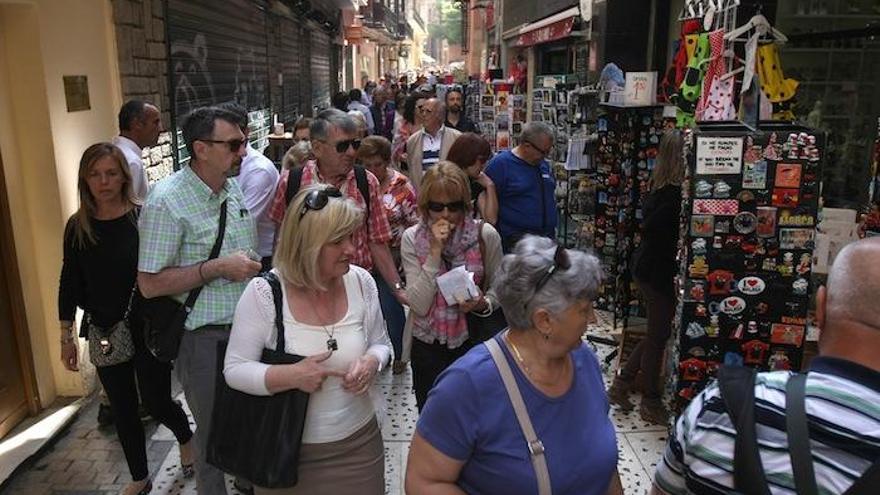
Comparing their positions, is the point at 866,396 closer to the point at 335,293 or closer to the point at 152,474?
the point at 335,293

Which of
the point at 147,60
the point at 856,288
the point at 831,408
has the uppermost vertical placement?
the point at 147,60

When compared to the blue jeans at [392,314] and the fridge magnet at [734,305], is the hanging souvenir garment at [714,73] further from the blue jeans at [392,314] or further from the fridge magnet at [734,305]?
the blue jeans at [392,314]

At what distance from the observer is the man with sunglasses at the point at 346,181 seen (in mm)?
3773

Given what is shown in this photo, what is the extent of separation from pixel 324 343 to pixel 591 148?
484 centimetres

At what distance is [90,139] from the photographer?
4.77 m

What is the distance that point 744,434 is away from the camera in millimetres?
1430

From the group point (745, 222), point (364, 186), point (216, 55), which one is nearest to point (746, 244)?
point (745, 222)

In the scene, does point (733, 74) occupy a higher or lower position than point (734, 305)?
higher

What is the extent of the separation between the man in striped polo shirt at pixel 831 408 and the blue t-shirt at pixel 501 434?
0.36m

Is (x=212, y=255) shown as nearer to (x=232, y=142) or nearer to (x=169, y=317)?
(x=169, y=317)

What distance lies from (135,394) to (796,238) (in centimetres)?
360

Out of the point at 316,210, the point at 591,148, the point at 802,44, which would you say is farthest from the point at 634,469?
the point at 802,44

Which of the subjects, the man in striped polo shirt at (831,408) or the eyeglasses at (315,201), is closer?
the man in striped polo shirt at (831,408)

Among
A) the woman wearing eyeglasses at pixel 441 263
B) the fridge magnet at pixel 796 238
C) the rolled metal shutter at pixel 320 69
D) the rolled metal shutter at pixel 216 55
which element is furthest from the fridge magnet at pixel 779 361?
the rolled metal shutter at pixel 320 69
